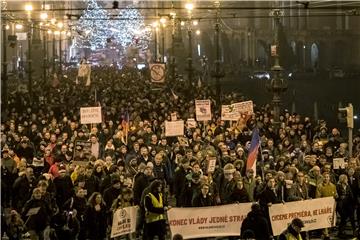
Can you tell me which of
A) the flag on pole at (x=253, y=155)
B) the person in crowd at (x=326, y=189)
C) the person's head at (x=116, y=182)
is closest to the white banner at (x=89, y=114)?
the flag on pole at (x=253, y=155)

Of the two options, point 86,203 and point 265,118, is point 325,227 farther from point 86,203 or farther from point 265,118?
point 265,118

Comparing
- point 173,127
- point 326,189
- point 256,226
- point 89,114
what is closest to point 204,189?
point 256,226

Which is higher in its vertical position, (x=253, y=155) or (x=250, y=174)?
(x=253, y=155)

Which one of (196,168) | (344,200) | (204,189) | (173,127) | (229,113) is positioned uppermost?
(229,113)

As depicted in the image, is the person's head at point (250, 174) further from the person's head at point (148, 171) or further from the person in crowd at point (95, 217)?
the person in crowd at point (95, 217)

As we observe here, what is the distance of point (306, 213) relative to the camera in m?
13.9

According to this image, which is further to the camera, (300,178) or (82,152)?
(82,152)

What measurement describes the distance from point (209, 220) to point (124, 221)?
156 cm

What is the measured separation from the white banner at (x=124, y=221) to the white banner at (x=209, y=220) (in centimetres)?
67

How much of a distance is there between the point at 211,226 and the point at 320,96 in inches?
1346

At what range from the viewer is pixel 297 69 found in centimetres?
6288

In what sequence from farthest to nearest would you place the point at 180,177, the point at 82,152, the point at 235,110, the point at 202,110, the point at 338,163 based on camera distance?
the point at 235,110, the point at 202,110, the point at 82,152, the point at 338,163, the point at 180,177

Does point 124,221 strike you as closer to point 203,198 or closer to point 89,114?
point 203,198

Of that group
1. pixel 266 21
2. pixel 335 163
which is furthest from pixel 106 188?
pixel 266 21
